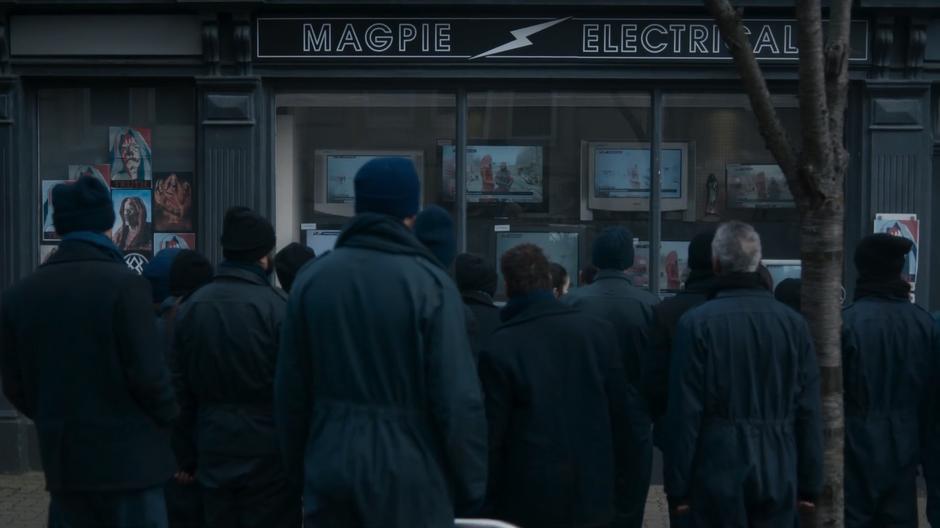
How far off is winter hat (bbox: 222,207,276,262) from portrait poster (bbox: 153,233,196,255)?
13.6ft

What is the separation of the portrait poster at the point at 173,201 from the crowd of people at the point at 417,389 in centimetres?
362

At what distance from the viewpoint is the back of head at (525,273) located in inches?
A: 203

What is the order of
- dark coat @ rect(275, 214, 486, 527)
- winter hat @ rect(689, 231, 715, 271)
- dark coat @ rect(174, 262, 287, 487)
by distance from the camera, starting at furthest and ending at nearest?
winter hat @ rect(689, 231, 715, 271)
dark coat @ rect(174, 262, 287, 487)
dark coat @ rect(275, 214, 486, 527)

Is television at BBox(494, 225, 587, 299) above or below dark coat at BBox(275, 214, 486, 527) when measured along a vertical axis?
above

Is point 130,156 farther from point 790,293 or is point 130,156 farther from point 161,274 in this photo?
point 790,293

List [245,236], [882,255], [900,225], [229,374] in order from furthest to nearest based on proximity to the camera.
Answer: [900,225] < [882,255] < [245,236] < [229,374]

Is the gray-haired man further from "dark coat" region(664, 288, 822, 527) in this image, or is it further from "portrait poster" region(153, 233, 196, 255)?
"portrait poster" region(153, 233, 196, 255)

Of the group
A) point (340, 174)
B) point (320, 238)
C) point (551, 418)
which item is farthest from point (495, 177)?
point (551, 418)

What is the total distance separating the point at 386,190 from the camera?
13.1ft

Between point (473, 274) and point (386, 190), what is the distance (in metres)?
2.53

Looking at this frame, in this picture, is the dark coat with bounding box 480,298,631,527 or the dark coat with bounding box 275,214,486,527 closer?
the dark coat with bounding box 275,214,486,527

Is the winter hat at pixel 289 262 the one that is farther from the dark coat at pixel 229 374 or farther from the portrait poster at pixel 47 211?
the portrait poster at pixel 47 211

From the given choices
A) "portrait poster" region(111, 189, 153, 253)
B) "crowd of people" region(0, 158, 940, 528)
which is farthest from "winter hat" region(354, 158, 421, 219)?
"portrait poster" region(111, 189, 153, 253)

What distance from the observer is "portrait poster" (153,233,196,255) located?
981cm
